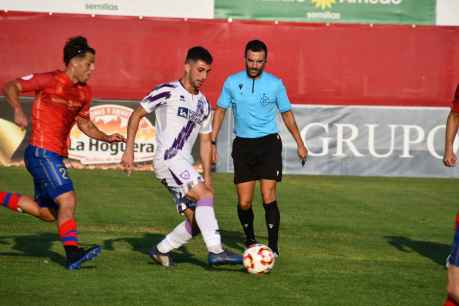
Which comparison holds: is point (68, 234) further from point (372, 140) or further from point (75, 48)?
point (372, 140)

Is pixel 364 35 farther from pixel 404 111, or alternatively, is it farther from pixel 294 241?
pixel 294 241

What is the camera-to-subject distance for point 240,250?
12.8m

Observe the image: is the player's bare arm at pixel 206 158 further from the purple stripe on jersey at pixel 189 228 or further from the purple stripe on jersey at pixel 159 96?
the purple stripe on jersey at pixel 159 96

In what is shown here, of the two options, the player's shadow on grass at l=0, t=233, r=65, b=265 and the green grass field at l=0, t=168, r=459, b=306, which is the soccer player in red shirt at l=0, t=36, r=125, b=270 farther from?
the player's shadow on grass at l=0, t=233, r=65, b=265

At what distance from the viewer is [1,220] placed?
595 inches

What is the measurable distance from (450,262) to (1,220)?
8.71 meters

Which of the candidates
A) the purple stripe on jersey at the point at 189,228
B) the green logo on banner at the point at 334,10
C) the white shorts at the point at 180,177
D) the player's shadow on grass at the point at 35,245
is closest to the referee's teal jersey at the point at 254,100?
the white shorts at the point at 180,177

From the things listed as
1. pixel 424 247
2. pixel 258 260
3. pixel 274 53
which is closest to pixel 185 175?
pixel 258 260

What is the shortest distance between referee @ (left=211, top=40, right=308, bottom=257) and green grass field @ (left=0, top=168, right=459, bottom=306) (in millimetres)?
660

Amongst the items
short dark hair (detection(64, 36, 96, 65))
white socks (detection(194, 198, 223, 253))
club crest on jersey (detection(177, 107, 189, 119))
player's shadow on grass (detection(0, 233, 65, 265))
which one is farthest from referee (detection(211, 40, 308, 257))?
player's shadow on grass (detection(0, 233, 65, 265))

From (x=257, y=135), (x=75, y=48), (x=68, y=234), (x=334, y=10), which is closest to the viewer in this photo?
(x=68, y=234)

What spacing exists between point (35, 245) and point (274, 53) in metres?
17.6

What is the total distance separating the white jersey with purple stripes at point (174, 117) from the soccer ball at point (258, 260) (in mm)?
1093

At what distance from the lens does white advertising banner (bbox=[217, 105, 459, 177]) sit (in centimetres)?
2492
